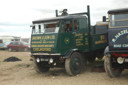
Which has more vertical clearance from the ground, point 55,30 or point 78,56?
point 55,30

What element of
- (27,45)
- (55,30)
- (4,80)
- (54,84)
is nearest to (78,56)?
(55,30)

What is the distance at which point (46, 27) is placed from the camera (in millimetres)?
10523

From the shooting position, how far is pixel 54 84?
28.1 ft

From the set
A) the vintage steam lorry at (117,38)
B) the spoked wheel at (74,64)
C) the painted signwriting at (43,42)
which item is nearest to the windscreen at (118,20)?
the vintage steam lorry at (117,38)

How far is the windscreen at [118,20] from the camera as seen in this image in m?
8.35

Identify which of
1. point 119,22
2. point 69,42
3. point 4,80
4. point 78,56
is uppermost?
point 119,22

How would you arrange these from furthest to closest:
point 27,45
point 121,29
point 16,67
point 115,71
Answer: point 27,45
point 16,67
point 115,71
point 121,29

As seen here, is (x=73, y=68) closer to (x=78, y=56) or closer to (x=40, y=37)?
(x=78, y=56)

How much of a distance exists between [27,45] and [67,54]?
67.3 feet

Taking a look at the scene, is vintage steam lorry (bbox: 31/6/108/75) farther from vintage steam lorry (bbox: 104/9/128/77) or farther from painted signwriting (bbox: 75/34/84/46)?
vintage steam lorry (bbox: 104/9/128/77)

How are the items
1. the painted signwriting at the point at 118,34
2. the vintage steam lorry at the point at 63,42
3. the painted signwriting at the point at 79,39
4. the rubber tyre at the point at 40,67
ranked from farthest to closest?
the rubber tyre at the point at 40,67
the painted signwriting at the point at 79,39
the vintage steam lorry at the point at 63,42
the painted signwriting at the point at 118,34

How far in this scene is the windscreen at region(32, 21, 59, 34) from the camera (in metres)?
10.1

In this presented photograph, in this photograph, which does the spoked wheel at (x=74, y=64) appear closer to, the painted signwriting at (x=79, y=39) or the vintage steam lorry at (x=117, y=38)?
the painted signwriting at (x=79, y=39)

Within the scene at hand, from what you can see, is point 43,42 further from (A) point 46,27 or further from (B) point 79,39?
(B) point 79,39
